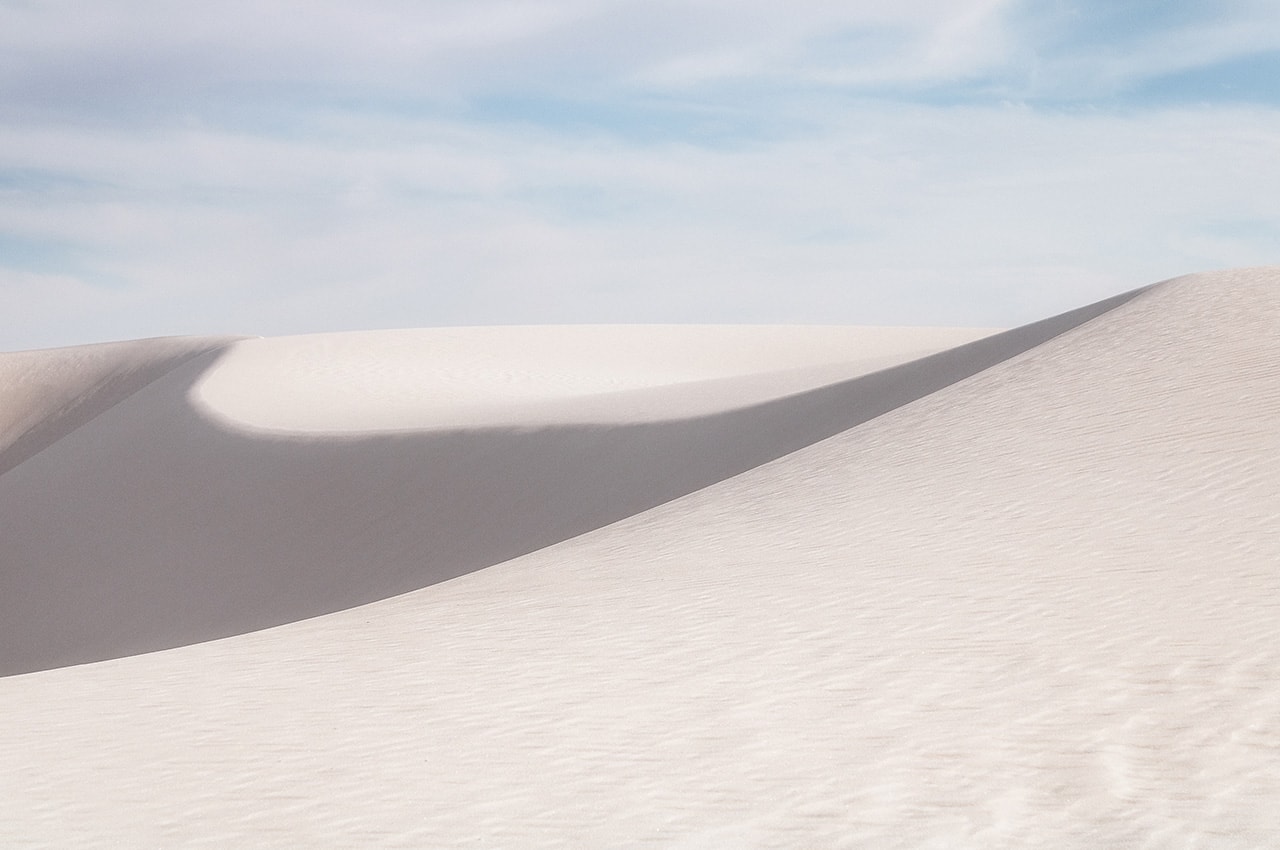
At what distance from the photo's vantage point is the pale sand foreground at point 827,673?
12.0 feet

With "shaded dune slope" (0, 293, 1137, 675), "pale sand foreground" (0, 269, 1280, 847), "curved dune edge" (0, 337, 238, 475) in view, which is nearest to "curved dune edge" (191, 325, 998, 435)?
"shaded dune slope" (0, 293, 1137, 675)

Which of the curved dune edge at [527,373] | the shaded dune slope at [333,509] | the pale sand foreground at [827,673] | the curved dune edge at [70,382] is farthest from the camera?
the curved dune edge at [70,382]

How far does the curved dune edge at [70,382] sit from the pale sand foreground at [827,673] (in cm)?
2819

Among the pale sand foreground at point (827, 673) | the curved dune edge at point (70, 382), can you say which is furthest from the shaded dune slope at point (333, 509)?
the curved dune edge at point (70, 382)

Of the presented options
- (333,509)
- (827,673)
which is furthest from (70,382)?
(827,673)

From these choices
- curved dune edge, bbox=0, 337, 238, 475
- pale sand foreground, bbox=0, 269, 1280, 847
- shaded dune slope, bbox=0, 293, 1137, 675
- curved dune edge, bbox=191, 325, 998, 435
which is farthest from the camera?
curved dune edge, bbox=0, 337, 238, 475

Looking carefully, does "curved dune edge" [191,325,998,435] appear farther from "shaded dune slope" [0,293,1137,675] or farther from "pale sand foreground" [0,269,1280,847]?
"pale sand foreground" [0,269,1280,847]

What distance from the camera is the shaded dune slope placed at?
13172 millimetres

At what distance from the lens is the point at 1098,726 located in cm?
416

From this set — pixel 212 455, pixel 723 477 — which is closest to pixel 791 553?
pixel 723 477

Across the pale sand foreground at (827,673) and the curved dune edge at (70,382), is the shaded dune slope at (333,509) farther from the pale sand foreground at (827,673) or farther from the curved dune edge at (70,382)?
the curved dune edge at (70,382)

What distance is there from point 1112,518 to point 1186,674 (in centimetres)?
276

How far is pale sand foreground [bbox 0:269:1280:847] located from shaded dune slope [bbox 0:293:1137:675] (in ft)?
6.58

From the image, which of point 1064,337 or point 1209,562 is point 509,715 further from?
point 1064,337
